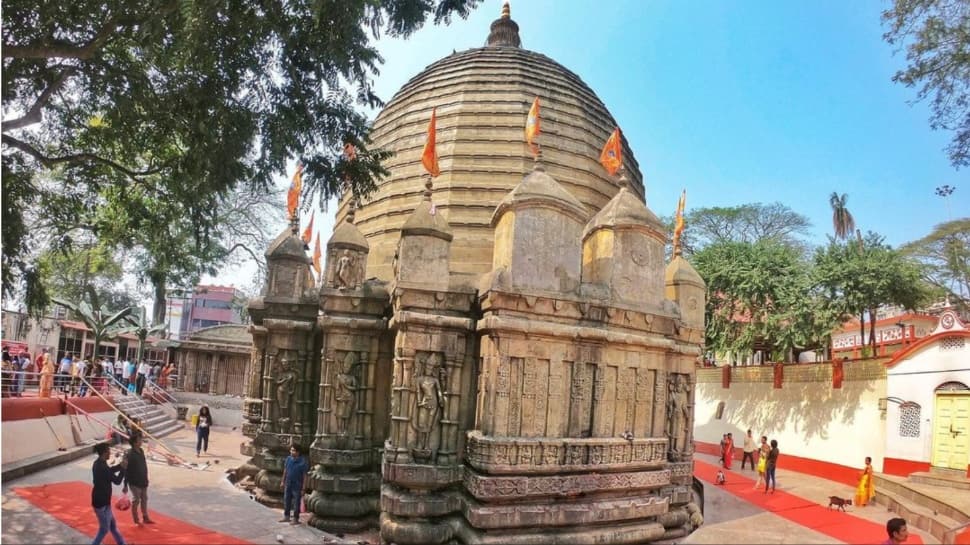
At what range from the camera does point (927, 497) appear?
38.6ft

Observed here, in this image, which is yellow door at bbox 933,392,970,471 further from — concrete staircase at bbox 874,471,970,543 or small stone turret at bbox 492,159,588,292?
small stone turret at bbox 492,159,588,292

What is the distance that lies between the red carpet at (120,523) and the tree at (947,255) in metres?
22.2

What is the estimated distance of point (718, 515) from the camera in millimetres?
12703

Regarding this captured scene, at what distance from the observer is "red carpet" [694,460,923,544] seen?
953 centimetres

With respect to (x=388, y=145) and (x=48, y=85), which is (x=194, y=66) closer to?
(x=48, y=85)

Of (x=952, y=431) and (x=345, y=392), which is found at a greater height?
(x=345, y=392)

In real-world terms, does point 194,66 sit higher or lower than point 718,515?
higher

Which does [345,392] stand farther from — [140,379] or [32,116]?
[140,379]

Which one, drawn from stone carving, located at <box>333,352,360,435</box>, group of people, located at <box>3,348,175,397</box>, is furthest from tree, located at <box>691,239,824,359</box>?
group of people, located at <box>3,348,175,397</box>

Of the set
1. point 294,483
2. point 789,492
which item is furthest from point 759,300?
point 294,483

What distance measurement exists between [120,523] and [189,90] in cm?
598

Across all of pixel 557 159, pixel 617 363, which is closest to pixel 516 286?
pixel 617 363

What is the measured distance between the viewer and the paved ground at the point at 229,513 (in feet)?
16.4

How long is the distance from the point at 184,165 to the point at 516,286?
17.1 feet
